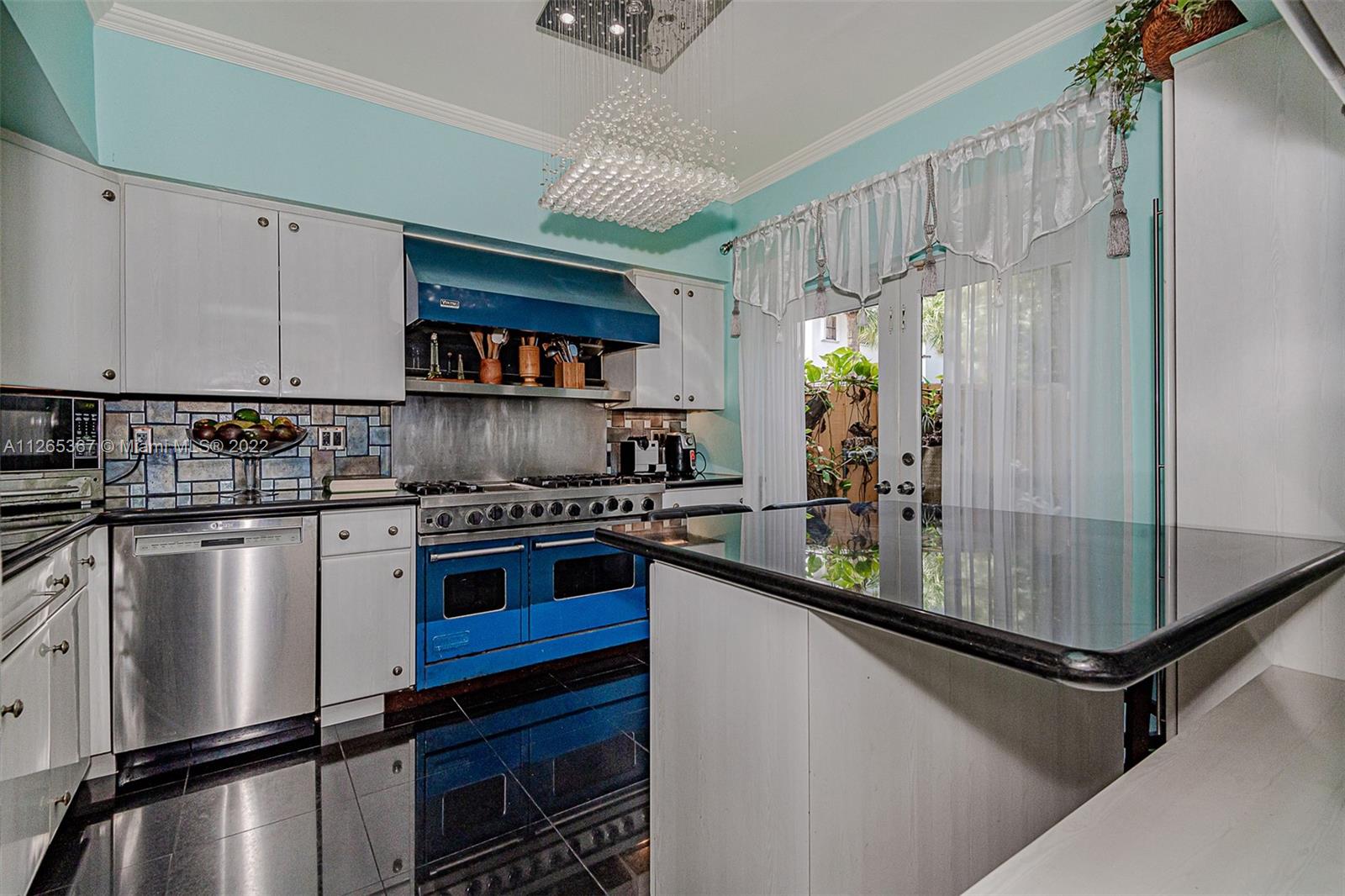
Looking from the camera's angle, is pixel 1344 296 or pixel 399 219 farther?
pixel 399 219

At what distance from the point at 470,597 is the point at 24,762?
1.66 meters

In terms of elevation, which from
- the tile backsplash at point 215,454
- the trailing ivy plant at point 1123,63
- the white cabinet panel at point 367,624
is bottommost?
the white cabinet panel at point 367,624

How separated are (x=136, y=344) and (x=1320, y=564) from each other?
149 inches

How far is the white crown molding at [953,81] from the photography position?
251 cm

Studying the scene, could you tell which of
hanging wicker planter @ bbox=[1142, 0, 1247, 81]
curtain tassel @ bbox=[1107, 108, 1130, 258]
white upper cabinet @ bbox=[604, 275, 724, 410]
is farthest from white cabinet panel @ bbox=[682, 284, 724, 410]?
hanging wicker planter @ bbox=[1142, 0, 1247, 81]

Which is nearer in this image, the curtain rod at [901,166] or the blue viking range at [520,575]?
the curtain rod at [901,166]

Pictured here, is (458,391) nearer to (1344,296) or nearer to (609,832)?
(609,832)

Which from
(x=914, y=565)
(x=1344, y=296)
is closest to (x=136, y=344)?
(x=914, y=565)

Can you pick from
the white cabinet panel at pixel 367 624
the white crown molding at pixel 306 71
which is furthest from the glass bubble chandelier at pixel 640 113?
the white cabinet panel at pixel 367 624

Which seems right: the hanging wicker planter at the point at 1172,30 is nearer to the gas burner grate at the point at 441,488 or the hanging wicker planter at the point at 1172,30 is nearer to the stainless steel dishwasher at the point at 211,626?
the gas burner grate at the point at 441,488

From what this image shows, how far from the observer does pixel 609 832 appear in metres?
2.03

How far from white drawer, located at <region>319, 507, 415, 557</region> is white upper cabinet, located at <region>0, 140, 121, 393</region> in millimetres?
999

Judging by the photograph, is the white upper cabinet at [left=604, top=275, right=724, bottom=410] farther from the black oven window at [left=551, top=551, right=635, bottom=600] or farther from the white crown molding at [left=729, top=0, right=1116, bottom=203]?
the black oven window at [left=551, top=551, right=635, bottom=600]

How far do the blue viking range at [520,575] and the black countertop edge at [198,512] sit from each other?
9.3 inches
